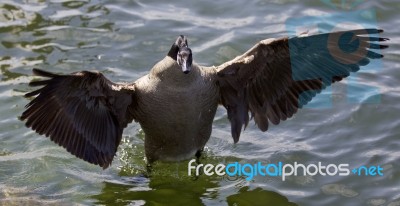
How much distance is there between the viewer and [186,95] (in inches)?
356

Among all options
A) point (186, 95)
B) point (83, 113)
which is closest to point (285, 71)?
point (186, 95)

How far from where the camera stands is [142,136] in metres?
11.0

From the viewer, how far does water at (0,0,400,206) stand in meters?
9.52

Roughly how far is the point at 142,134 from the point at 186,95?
84.6 inches

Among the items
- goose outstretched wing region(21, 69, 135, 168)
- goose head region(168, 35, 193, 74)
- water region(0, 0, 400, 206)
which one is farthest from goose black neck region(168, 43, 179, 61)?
water region(0, 0, 400, 206)

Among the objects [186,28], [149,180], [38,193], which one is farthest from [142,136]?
[186,28]

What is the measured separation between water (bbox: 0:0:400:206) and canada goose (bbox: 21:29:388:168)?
55cm

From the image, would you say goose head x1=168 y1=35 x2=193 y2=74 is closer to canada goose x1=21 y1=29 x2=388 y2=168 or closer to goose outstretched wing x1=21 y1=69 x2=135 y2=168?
canada goose x1=21 y1=29 x2=388 y2=168

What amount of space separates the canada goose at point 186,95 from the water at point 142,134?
21.8 inches

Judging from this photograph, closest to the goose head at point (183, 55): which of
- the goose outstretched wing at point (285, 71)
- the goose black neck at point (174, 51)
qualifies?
the goose black neck at point (174, 51)

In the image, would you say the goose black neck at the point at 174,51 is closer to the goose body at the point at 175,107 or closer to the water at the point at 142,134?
the goose body at the point at 175,107

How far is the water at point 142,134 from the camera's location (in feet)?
31.2

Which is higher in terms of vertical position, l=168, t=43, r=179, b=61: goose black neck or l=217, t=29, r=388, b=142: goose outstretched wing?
l=168, t=43, r=179, b=61: goose black neck

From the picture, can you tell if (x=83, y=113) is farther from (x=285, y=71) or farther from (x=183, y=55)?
(x=285, y=71)
